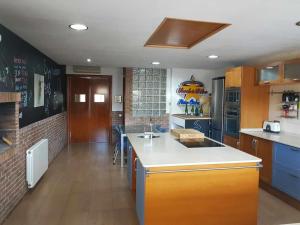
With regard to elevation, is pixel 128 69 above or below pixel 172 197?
above

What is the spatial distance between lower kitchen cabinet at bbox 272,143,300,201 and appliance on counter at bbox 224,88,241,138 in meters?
1.11

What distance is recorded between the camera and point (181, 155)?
2418 mm

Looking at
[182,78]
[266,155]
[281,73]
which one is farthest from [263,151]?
[182,78]

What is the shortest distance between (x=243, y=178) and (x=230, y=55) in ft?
8.75

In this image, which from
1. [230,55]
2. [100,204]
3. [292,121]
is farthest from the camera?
[230,55]

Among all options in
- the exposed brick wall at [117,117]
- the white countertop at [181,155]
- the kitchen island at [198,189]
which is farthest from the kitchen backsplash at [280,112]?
the exposed brick wall at [117,117]

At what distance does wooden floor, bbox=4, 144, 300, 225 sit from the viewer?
281 cm

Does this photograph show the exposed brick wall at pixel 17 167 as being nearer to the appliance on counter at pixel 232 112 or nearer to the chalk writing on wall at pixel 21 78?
the chalk writing on wall at pixel 21 78

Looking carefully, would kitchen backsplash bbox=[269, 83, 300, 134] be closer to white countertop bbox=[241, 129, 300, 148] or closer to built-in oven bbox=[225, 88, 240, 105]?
white countertop bbox=[241, 129, 300, 148]

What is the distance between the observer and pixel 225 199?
91.4 inches

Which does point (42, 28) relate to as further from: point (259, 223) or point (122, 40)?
point (259, 223)

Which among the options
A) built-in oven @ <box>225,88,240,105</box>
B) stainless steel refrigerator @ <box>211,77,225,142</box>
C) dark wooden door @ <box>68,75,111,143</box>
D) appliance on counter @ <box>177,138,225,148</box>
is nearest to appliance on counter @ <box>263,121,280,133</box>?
built-in oven @ <box>225,88,240,105</box>

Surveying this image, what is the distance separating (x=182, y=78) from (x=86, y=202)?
173 inches

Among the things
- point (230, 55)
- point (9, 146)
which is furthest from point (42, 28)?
point (230, 55)
